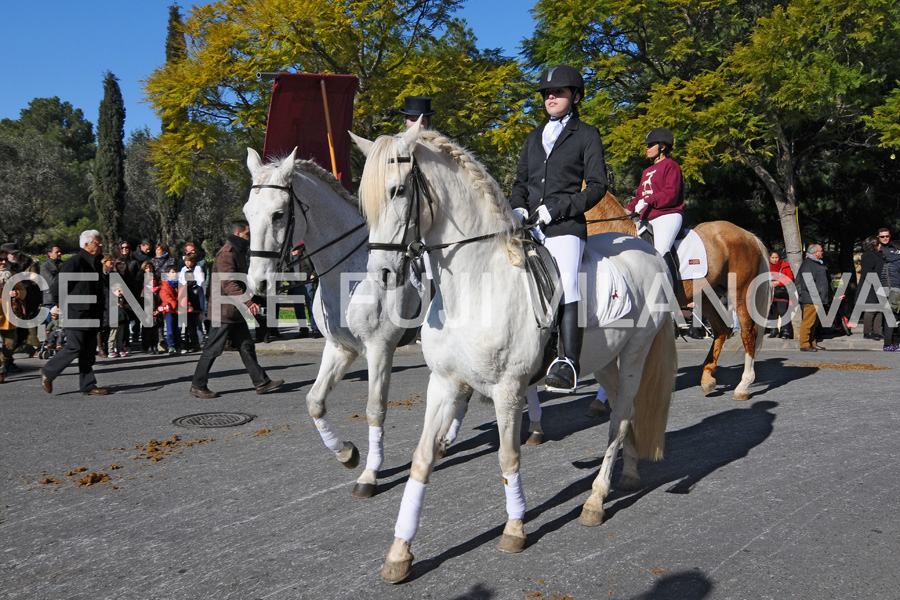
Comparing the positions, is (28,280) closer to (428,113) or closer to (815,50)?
(428,113)

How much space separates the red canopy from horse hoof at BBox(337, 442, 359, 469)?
5.35 meters

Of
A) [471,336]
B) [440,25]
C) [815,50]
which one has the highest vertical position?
[440,25]

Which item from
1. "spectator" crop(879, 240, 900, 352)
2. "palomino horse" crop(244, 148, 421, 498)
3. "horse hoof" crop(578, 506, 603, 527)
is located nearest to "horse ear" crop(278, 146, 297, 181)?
"palomino horse" crop(244, 148, 421, 498)

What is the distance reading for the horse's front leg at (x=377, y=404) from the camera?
17.2ft

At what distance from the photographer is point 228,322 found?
8914 mm

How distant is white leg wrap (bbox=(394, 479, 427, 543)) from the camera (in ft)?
12.3

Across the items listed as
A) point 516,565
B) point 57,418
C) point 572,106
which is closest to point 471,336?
point 516,565

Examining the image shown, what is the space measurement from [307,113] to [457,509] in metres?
7.42

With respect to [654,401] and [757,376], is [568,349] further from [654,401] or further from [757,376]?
[757,376]

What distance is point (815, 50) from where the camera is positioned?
49.3 ft

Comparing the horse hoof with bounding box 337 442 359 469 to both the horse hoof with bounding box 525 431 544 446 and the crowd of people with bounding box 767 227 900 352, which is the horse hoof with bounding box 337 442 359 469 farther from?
the crowd of people with bounding box 767 227 900 352

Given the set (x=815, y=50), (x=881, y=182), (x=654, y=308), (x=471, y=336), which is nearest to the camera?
(x=471, y=336)

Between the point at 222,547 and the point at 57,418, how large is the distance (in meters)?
4.98

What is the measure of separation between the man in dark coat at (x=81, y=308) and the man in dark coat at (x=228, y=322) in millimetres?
1653
